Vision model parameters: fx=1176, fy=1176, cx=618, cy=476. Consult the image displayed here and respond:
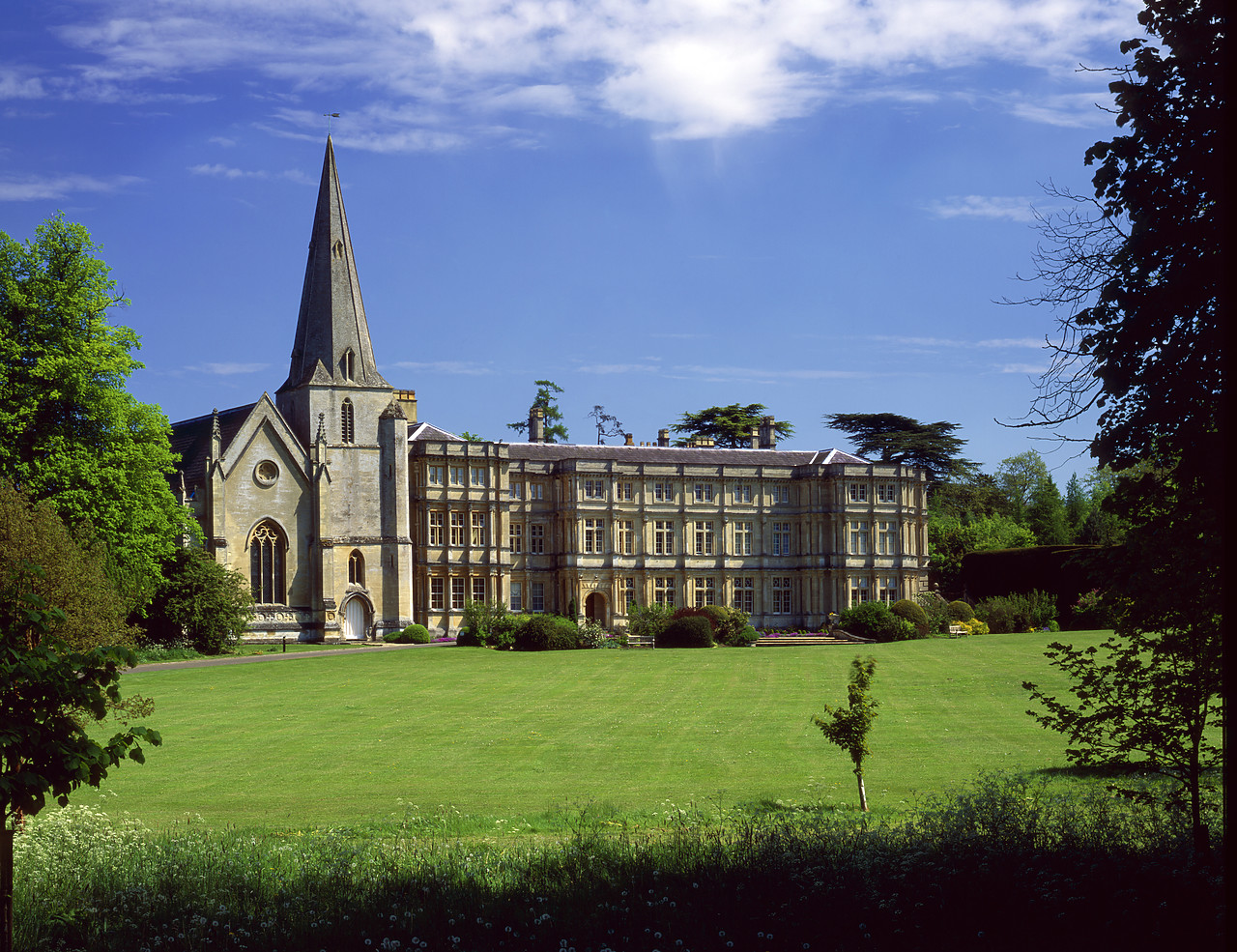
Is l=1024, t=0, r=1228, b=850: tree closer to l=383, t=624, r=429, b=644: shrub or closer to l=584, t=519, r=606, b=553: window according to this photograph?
l=383, t=624, r=429, b=644: shrub

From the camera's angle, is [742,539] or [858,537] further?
[742,539]

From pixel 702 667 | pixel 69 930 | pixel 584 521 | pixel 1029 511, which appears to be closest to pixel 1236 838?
pixel 69 930

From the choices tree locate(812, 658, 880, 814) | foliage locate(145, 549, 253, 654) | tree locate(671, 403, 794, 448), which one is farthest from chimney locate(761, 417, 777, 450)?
tree locate(812, 658, 880, 814)

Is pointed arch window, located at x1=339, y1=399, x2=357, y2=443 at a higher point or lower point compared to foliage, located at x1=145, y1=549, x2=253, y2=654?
higher

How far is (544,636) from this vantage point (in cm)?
4872

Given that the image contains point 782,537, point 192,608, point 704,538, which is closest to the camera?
point 192,608

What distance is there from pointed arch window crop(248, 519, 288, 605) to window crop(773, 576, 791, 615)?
2704 cm

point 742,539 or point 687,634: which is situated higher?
point 742,539

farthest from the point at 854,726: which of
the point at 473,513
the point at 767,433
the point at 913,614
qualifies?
the point at 767,433

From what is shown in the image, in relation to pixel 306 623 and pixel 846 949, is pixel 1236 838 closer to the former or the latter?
pixel 846 949

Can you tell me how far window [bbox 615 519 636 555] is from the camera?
63375 mm

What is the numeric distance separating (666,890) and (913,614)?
160 ft

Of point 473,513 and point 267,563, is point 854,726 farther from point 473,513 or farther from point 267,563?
point 473,513

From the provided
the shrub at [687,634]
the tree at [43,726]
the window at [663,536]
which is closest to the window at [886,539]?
the window at [663,536]
